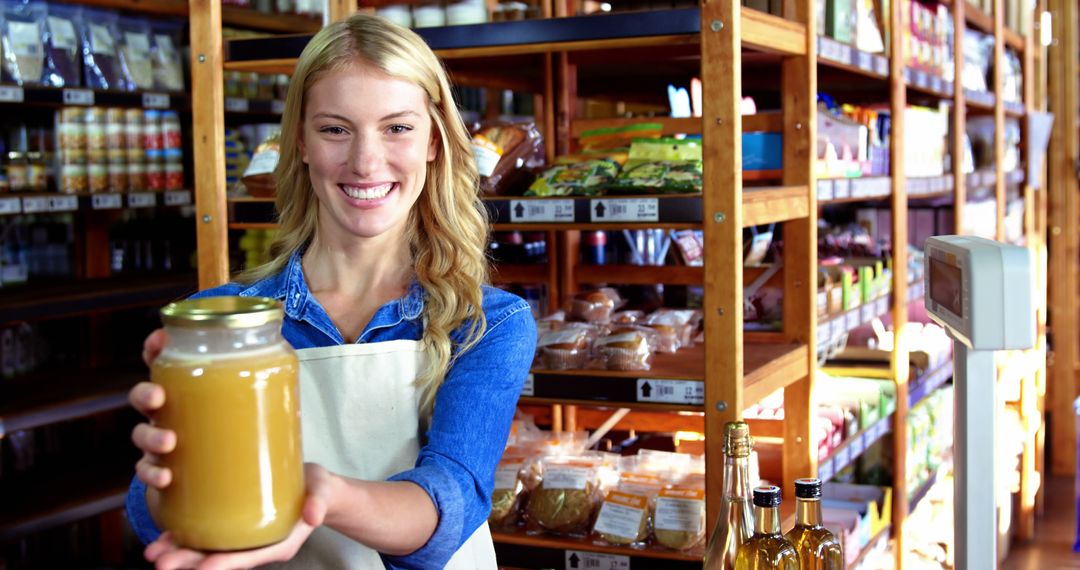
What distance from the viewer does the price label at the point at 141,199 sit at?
416 cm

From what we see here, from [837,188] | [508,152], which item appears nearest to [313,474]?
[508,152]

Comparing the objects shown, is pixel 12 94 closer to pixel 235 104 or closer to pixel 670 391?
pixel 235 104

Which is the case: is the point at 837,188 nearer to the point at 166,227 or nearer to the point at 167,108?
the point at 167,108

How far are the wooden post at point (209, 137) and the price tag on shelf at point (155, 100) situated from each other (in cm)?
166

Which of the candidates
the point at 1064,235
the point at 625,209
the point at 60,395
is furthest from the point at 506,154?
the point at 1064,235

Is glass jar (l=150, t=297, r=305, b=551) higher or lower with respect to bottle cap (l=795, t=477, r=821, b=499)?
higher

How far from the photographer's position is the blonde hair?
155cm

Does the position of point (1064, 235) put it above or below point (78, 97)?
below

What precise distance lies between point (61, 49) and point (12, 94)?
17.1 inches

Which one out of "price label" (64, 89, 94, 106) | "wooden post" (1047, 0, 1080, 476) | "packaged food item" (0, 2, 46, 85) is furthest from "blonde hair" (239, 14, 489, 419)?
"wooden post" (1047, 0, 1080, 476)

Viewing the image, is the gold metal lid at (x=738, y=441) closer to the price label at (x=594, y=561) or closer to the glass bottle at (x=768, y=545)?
the glass bottle at (x=768, y=545)

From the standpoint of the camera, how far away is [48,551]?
436 centimetres

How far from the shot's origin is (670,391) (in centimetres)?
230

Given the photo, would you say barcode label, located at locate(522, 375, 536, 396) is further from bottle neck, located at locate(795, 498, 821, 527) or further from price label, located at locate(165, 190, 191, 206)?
price label, located at locate(165, 190, 191, 206)
